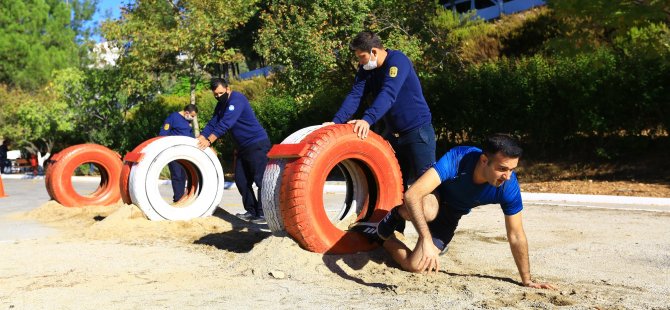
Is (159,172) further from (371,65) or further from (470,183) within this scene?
(470,183)

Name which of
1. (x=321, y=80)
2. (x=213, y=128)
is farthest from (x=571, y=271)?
(x=321, y=80)

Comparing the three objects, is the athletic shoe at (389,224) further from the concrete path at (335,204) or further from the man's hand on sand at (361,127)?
the concrete path at (335,204)

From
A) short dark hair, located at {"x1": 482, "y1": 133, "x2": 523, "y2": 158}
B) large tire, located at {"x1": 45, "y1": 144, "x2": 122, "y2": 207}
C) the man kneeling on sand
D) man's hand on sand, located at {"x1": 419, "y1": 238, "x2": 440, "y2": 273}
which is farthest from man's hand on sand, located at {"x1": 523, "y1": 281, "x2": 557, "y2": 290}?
large tire, located at {"x1": 45, "y1": 144, "x2": 122, "y2": 207}

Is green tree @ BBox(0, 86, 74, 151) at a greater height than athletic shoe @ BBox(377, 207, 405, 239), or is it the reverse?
green tree @ BBox(0, 86, 74, 151)

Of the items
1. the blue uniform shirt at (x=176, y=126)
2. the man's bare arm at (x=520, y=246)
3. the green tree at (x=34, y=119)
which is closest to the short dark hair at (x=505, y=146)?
the man's bare arm at (x=520, y=246)

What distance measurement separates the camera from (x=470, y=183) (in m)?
5.36

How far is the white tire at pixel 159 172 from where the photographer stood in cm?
961

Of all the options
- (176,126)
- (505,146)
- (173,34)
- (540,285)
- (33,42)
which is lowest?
(540,285)

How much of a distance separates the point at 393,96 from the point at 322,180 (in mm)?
958

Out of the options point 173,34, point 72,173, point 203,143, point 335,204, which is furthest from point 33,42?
point 203,143

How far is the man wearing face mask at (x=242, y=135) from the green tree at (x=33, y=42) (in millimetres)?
43151

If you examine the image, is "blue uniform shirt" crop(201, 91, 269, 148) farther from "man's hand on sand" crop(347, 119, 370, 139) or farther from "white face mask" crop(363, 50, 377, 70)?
"man's hand on sand" crop(347, 119, 370, 139)

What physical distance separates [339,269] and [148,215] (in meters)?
4.22

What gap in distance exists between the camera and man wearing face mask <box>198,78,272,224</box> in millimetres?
9570
